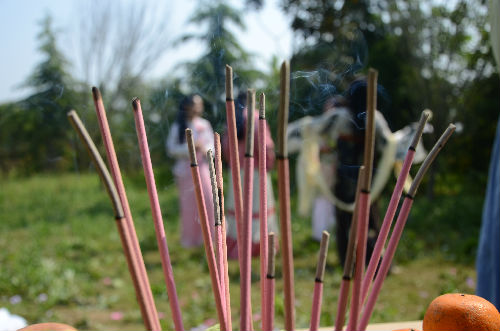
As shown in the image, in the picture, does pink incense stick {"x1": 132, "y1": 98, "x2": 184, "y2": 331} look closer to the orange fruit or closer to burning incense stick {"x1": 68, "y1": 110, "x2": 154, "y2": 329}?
burning incense stick {"x1": 68, "y1": 110, "x2": 154, "y2": 329}

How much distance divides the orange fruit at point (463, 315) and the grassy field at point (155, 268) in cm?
99

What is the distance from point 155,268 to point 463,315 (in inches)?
148

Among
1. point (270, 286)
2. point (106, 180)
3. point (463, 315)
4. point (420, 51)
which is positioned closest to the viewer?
point (106, 180)

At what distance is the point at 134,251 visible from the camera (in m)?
0.51

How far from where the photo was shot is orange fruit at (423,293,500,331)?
73 centimetres

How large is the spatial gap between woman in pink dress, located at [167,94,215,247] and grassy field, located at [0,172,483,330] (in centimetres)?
26

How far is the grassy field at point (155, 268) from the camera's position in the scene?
10.4 ft

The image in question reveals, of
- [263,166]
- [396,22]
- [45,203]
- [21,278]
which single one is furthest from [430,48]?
[263,166]

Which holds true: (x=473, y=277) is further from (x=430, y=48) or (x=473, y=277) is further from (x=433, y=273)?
(x=430, y=48)

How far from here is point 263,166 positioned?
1.94 ft

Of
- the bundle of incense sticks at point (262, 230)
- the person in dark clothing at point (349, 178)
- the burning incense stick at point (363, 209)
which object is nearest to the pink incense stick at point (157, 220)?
the bundle of incense sticks at point (262, 230)

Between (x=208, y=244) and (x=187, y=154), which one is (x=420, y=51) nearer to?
(x=187, y=154)

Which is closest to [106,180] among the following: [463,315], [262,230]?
[262,230]

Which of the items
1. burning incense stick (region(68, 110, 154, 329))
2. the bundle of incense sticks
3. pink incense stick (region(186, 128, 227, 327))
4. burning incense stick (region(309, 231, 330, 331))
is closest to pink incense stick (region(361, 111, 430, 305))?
the bundle of incense sticks
